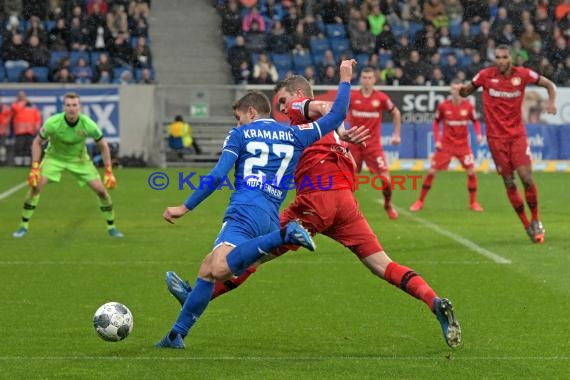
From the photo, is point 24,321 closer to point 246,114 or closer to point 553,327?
point 246,114

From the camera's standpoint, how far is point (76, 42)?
32938mm

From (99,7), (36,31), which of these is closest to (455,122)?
(36,31)

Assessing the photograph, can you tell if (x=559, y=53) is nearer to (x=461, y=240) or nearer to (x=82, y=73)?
(x=82, y=73)

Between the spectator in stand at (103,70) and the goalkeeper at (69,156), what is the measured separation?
52.9 ft

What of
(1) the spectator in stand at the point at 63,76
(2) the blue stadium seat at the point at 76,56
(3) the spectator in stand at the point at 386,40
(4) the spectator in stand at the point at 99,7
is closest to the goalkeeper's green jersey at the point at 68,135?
(1) the spectator in stand at the point at 63,76

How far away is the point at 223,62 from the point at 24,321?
2616 cm

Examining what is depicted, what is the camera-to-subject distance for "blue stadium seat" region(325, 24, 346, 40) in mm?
34309

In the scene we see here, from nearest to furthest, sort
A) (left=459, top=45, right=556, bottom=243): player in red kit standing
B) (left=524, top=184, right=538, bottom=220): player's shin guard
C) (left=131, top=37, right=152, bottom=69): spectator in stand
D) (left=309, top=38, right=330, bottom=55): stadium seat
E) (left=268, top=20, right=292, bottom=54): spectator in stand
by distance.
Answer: (left=459, top=45, right=556, bottom=243): player in red kit standing
(left=524, top=184, right=538, bottom=220): player's shin guard
(left=131, top=37, right=152, bottom=69): spectator in stand
(left=268, top=20, right=292, bottom=54): spectator in stand
(left=309, top=38, right=330, bottom=55): stadium seat

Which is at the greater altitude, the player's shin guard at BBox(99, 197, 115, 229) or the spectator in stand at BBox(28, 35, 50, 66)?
the spectator in stand at BBox(28, 35, 50, 66)

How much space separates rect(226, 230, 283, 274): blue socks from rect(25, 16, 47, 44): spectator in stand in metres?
25.9

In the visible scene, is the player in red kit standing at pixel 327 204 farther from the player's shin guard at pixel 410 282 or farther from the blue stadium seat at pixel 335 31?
the blue stadium seat at pixel 335 31

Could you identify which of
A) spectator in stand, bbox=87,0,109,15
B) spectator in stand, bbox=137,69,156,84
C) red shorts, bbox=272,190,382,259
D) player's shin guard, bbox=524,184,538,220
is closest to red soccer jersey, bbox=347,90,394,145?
player's shin guard, bbox=524,184,538,220

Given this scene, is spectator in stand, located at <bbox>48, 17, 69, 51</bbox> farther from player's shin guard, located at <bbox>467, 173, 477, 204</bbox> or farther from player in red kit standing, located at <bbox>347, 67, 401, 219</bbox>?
player's shin guard, located at <bbox>467, 173, 477, 204</bbox>

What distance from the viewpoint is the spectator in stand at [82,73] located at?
104ft
